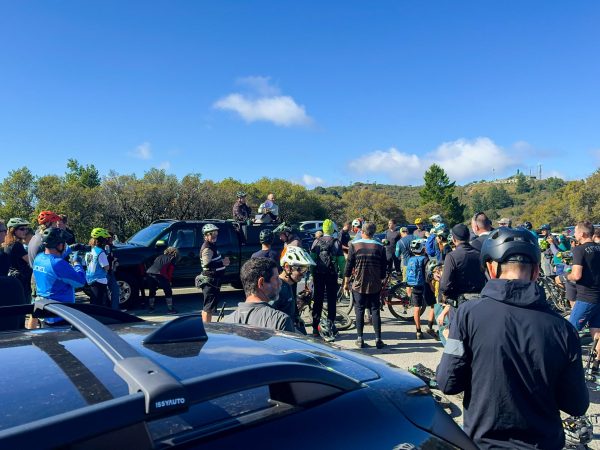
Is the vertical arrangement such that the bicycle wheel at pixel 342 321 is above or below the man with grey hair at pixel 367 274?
below

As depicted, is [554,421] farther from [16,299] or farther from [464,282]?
[16,299]

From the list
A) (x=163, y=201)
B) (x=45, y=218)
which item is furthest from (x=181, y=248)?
(x=163, y=201)

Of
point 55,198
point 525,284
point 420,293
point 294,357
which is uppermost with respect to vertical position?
point 55,198

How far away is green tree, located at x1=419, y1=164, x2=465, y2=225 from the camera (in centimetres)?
6034

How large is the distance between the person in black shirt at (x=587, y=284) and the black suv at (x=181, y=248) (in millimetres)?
7655

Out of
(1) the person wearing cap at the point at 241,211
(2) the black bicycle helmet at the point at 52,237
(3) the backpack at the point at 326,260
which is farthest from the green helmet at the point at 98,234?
(1) the person wearing cap at the point at 241,211

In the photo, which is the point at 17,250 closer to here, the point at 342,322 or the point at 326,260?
the point at 326,260

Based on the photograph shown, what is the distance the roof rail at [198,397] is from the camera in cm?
104

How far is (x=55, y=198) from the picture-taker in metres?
22.7

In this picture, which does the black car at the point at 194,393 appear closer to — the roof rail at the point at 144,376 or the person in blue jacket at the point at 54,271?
the roof rail at the point at 144,376

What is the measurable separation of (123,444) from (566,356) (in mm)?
1956

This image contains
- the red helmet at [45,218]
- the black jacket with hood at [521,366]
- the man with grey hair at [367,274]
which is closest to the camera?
the black jacket with hood at [521,366]

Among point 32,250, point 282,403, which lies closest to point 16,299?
point 32,250

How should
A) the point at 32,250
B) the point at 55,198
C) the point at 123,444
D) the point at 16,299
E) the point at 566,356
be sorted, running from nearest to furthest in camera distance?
the point at 123,444 < the point at 566,356 < the point at 16,299 < the point at 32,250 < the point at 55,198
